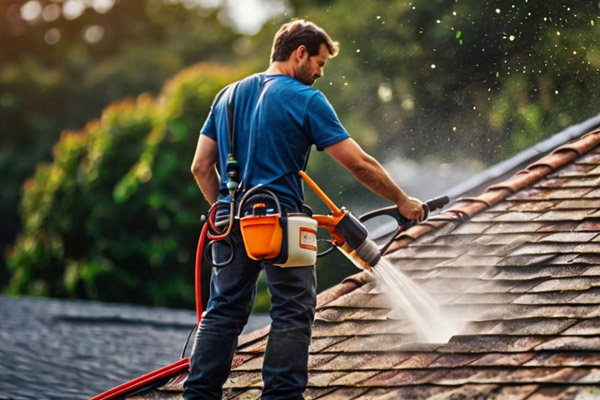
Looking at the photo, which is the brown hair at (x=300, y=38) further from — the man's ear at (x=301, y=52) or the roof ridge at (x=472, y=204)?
the roof ridge at (x=472, y=204)

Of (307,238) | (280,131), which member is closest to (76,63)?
(280,131)

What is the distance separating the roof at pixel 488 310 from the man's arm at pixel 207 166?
34.1 inches

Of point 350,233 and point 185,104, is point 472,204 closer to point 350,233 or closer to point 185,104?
point 350,233

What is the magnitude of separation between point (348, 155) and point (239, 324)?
0.79m

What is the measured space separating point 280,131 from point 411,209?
26.2 inches

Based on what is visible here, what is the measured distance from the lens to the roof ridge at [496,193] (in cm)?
554

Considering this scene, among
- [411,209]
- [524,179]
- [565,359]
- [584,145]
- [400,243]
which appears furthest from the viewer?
[584,145]

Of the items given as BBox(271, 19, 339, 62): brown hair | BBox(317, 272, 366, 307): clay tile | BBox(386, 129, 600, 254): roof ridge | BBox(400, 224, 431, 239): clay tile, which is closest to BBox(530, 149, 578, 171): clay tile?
BBox(386, 129, 600, 254): roof ridge

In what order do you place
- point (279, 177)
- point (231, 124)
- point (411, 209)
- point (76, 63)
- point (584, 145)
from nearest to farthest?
1. point (279, 177)
2. point (231, 124)
3. point (411, 209)
4. point (584, 145)
5. point (76, 63)

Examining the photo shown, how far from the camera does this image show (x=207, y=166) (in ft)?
13.5

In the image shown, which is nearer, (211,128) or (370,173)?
(370,173)

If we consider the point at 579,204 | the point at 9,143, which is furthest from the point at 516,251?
the point at 9,143

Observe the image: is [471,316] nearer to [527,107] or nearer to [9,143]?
[527,107]

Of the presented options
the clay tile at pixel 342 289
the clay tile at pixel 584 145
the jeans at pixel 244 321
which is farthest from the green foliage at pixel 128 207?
the jeans at pixel 244 321
